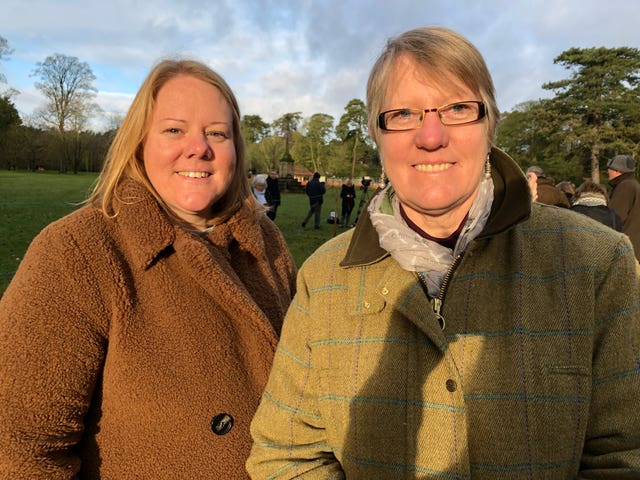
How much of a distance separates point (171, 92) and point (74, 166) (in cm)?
4929

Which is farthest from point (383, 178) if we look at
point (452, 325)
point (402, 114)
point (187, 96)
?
point (187, 96)

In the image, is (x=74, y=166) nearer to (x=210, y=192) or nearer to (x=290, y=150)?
(x=290, y=150)

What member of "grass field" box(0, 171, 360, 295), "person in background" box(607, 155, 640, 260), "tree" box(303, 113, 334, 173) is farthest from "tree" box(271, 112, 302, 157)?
"person in background" box(607, 155, 640, 260)

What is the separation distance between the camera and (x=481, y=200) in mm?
1533

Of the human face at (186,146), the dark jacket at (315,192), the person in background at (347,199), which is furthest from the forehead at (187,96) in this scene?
the person in background at (347,199)

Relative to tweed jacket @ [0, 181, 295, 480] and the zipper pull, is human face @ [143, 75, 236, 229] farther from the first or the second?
the zipper pull

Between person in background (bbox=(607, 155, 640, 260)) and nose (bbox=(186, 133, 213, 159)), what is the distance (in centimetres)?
642

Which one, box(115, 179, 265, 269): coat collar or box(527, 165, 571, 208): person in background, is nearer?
box(115, 179, 265, 269): coat collar

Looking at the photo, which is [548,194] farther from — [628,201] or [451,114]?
[451,114]

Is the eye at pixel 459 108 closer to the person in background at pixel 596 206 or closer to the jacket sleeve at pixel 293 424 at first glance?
the jacket sleeve at pixel 293 424

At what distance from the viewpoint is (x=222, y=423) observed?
1.67m

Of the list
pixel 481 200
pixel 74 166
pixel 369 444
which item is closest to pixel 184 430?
pixel 369 444

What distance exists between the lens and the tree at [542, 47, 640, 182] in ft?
119

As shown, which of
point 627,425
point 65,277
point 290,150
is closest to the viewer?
point 627,425
